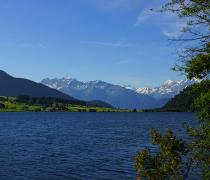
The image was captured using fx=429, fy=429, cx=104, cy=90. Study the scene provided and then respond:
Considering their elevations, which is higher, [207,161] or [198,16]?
[198,16]

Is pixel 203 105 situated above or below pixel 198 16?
below

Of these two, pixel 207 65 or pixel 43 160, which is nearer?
pixel 207 65

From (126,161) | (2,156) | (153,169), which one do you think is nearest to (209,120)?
(153,169)

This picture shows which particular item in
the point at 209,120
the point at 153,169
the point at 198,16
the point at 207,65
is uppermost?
the point at 198,16

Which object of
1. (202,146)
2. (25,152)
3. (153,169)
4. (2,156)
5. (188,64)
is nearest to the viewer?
(188,64)

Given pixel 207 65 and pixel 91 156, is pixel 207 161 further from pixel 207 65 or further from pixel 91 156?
pixel 91 156

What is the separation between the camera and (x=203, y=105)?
22641 millimetres

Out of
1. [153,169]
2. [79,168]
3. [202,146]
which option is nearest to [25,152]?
[79,168]

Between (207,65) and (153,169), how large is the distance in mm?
10767

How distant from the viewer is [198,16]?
824 inches

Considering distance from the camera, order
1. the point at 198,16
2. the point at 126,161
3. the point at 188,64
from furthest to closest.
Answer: the point at 126,161, the point at 188,64, the point at 198,16

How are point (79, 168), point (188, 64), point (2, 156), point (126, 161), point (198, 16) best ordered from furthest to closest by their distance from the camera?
1. point (2, 156)
2. point (126, 161)
3. point (79, 168)
4. point (188, 64)
5. point (198, 16)

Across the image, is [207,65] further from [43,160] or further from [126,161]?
[43,160]

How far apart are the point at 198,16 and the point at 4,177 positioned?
46574 mm
